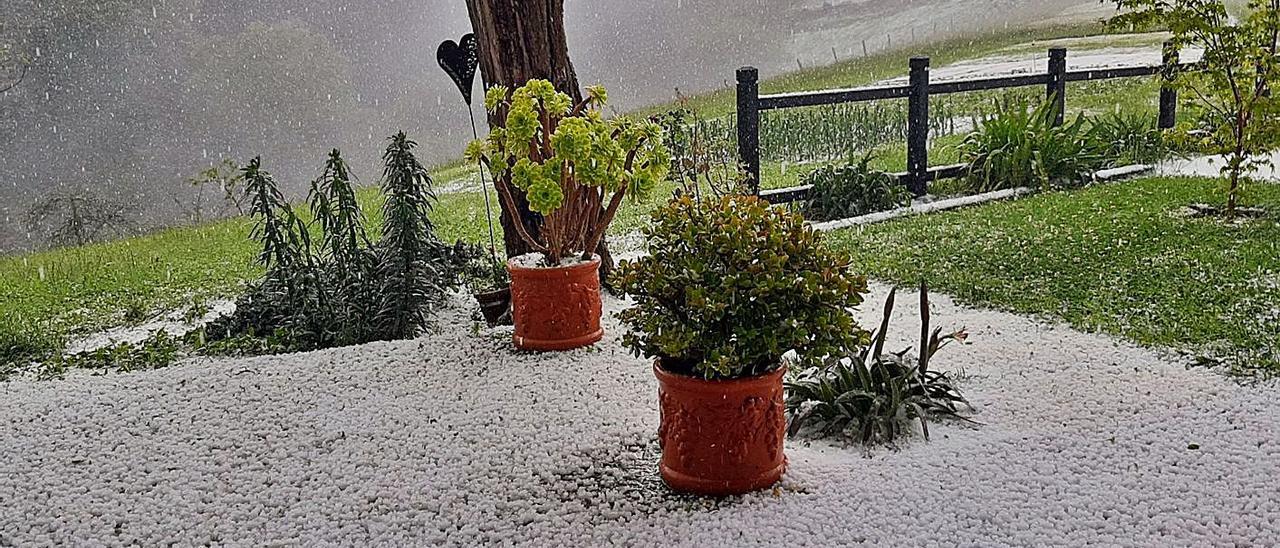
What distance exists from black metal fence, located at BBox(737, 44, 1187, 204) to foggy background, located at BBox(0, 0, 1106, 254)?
531 centimetres

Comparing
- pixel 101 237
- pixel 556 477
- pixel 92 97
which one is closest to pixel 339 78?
pixel 92 97

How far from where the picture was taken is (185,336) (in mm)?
4090

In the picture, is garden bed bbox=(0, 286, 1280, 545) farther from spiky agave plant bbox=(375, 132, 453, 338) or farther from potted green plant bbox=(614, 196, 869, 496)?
spiky agave plant bbox=(375, 132, 453, 338)

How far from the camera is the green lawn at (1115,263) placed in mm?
3414

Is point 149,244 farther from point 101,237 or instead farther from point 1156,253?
point 1156,253

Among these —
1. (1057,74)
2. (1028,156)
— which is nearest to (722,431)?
(1028,156)

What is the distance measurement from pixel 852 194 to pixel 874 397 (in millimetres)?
3743

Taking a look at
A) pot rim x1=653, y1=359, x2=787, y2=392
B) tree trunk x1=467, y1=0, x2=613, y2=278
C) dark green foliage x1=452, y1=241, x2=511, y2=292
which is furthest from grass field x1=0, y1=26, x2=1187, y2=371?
pot rim x1=653, y1=359, x2=787, y2=392

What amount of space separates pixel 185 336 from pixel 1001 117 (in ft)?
17.1

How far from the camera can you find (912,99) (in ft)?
22.1

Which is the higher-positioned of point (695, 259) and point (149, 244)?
point (695, 259)

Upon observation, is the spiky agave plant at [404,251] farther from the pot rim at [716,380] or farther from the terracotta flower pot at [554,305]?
the pot rim at [716,380]

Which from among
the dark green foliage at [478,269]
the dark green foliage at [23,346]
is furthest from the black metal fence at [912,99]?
the dark green foliage at [23,346]

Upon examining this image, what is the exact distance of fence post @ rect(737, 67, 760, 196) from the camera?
6.01 meters
